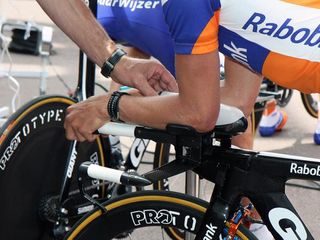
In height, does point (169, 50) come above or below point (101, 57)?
below

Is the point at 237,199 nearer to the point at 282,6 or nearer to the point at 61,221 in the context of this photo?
the point at 282,6

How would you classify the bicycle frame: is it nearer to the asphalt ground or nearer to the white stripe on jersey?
the white stripe on jersey

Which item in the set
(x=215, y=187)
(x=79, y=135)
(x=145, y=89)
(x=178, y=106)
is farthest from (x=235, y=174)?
(x=79, y=135)

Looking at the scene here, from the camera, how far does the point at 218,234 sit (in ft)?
6.68

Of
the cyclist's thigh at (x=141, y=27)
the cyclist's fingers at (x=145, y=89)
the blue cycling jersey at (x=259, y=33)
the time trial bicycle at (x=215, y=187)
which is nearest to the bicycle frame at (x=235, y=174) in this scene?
the time trial bicycle at (x=215, y=187)

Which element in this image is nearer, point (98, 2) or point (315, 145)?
point (98, 2)

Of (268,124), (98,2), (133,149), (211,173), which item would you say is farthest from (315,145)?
(211,173)

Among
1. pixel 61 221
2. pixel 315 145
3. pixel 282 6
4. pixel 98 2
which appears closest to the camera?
pixel 282 6

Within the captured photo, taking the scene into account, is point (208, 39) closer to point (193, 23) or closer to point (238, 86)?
point (193, 23)

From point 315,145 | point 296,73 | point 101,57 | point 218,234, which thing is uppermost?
point 296,73

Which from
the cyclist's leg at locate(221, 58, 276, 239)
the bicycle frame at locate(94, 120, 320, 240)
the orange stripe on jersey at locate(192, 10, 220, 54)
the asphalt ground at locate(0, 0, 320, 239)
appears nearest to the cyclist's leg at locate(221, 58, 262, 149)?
the cyclist's leg at locate(221, 58, 276, 239)

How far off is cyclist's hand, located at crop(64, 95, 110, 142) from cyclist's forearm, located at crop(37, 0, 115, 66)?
0.58 ft

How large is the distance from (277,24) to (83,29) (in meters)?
0.66

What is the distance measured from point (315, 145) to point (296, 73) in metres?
3.66
